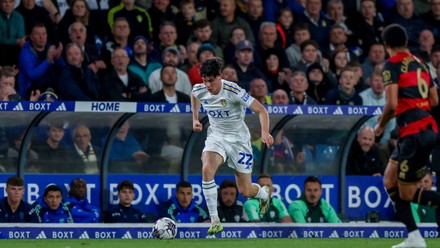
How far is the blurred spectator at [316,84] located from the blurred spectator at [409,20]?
280cm

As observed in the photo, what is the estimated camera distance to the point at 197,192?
16438 millimetres

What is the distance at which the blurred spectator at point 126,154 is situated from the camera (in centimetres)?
1627

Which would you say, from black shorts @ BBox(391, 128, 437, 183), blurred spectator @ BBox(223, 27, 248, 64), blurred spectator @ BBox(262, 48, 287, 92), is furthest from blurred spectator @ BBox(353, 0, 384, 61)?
black shorts @ BBox(391, 128, 437, 183)

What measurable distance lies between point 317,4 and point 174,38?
2982 mm

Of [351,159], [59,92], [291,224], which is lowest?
[291,224]

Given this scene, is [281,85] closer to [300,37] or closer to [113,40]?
[300,37]

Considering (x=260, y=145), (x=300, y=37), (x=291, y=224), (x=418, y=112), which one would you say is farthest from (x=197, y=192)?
(x=418, y=112)

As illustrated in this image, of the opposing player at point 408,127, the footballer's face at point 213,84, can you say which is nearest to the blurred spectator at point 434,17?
the footballer's face at point 213,84

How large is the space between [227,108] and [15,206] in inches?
123

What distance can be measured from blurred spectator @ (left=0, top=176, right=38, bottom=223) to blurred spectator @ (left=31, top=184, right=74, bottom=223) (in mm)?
110

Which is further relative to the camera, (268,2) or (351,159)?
(268,2)

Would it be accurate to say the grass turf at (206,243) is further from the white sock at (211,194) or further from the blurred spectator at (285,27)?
the blurred spectator at (285,27)

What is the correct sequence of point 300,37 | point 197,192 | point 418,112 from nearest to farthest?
point 418,112 < point 197,192 < point 300,37

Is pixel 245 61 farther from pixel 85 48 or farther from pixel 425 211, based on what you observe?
pixel 425 211
